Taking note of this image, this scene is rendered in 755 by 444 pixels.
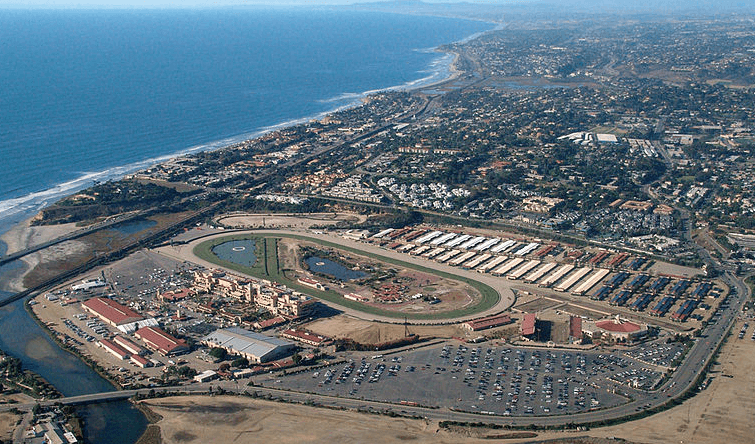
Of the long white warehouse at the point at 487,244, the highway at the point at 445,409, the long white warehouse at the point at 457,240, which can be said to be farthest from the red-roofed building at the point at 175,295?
the long white warehouse at the point at 487,244

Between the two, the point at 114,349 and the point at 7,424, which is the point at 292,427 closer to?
the point at 7,424

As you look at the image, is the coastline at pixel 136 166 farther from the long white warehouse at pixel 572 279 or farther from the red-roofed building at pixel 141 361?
the long white warehouse at pixel 572 279

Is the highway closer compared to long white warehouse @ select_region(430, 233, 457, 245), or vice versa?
the highway

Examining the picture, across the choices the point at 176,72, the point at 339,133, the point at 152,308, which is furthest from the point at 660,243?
the point at 176,72

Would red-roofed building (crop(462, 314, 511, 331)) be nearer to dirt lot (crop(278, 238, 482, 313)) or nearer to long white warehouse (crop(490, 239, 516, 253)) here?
dirt lot (crop(278, 238, 482, 313))

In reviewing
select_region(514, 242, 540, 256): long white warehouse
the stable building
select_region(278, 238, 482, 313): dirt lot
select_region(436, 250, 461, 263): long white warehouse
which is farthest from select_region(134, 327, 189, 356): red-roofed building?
select_region(514, 242, 540, 256): long white warehouse

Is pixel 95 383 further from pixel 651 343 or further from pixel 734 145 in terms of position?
pixel 734 145

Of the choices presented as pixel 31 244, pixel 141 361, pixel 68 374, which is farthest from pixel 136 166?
pixel 141 361
